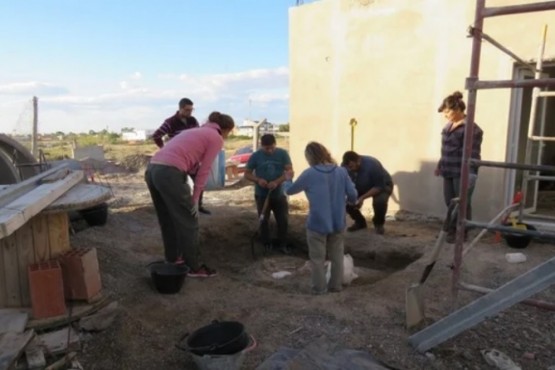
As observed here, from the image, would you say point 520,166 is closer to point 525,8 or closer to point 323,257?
point 525,8

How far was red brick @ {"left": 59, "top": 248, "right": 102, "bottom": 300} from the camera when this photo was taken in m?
3.76

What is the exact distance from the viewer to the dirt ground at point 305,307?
3.35 metres

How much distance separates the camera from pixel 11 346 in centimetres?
301

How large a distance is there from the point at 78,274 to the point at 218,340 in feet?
4.40

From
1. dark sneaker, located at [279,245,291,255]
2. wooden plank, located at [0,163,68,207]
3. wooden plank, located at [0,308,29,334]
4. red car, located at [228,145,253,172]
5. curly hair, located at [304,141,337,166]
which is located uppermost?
curly hair, located at [304,141,337,166]

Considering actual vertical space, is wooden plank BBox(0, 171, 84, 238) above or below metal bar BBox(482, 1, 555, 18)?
below

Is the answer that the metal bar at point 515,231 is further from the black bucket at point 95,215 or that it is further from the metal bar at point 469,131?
the black bucket at point 95,215

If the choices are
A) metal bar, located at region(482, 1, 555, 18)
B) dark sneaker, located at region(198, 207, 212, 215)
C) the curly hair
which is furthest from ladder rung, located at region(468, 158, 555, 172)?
dark sneaker, located at region(198, 207, 212, 215)

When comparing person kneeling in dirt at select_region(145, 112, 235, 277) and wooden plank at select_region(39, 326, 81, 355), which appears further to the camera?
person kneeling in dirt at select_region(145, 112, 235, 277)

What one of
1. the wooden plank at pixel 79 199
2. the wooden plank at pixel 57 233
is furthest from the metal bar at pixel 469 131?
the wooden plank at pixel 57 233

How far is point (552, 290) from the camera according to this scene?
170 inches

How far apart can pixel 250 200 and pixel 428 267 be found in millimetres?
6100

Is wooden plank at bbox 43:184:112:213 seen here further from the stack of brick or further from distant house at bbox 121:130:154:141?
distant house at bbox 121:130:154:141

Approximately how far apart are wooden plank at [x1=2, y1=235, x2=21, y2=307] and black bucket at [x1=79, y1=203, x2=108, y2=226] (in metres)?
2.37
